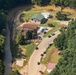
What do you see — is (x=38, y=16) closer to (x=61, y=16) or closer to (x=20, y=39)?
(x=61, y=16)

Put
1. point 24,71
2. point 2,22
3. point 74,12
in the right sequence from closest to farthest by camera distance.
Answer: point 24,71 → point 2,22 → point 74,12

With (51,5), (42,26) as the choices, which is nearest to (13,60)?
(42,26)

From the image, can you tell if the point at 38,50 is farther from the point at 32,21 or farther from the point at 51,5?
the point at 51,5

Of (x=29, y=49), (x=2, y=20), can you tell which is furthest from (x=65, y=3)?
(x=29, y=49)

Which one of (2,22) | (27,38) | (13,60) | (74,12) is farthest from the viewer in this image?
(74,12)

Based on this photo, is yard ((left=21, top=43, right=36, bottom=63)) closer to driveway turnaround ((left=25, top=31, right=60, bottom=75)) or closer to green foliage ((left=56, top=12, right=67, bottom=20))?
driveway turnaround ((left=25, top=31, right=60, bottom=75))

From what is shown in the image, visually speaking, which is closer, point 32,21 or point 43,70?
point 43,70
